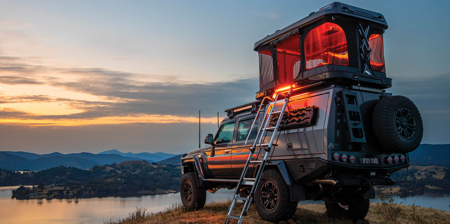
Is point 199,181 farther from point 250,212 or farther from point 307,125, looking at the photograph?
point 307,125

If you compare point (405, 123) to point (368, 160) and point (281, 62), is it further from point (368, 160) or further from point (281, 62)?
point (281, 62)

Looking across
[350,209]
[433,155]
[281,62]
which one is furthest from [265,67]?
[433,155]

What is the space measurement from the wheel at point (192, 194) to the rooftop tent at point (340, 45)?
4.23 metres

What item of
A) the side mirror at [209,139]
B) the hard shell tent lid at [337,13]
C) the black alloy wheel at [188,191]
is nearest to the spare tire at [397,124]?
the hard shell tent lid at [337,13]

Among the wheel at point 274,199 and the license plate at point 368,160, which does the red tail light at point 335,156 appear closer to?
the license plate at point 368,160

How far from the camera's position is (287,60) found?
309 inches

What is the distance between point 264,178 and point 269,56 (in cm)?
290

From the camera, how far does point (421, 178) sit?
74.1 metres

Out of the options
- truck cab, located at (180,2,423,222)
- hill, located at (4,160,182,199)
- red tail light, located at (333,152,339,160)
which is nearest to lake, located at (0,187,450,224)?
hill, located at (4,160,182,199)

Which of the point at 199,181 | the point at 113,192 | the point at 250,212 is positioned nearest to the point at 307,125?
the point at 250,212

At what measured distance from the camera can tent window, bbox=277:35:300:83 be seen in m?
7.58

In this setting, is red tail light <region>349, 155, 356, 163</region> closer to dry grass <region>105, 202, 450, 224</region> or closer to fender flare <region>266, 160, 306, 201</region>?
fender flare <region>266, 160, 306, 201</region>

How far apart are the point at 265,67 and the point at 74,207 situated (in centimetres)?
9388

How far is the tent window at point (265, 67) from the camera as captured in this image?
7.88 meters
